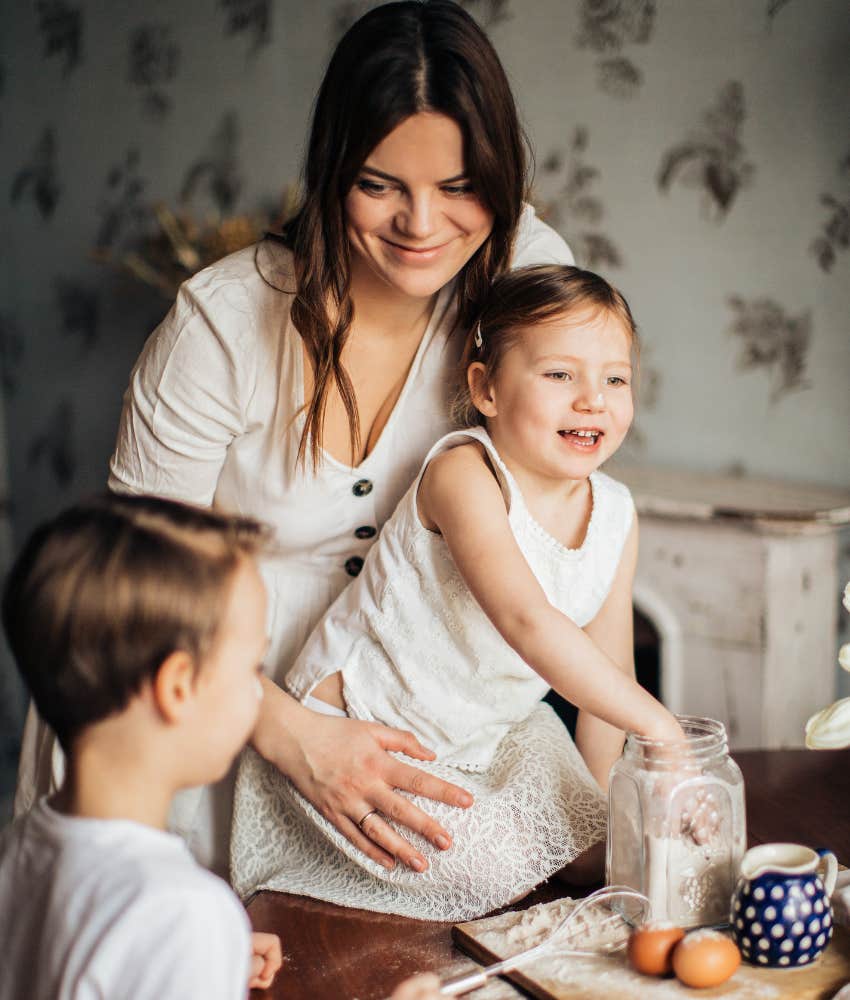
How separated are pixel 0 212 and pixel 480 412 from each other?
278 centimetres

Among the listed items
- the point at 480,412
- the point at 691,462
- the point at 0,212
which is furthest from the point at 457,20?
the point at 0,212

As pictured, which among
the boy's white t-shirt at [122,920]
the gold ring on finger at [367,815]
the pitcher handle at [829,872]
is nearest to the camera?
the boy's white t-shirt at [122,920]

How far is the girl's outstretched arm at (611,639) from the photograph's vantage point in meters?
1.39

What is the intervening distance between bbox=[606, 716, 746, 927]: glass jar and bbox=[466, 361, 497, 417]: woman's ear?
48cm

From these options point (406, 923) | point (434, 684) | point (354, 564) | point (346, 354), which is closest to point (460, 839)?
point (406, 923)

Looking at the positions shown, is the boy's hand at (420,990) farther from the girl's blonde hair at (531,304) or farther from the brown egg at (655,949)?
the girl's blonde hair at (531,304)

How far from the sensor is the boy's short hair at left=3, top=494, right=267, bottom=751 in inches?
30.2

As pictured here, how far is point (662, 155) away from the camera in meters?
2.40

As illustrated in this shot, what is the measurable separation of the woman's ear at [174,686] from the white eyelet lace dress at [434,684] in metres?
0.47

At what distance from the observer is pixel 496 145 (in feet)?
4.08

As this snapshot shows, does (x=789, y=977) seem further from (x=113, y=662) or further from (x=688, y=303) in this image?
(x=688, y=303)

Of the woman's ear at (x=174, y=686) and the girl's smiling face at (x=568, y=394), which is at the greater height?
the girl's smiling face at (x=568, y=394)

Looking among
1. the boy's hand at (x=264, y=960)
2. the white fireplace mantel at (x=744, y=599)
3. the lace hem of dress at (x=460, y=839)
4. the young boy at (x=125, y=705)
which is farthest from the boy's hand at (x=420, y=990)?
the white fireplace mantel at (x=744, y=599)

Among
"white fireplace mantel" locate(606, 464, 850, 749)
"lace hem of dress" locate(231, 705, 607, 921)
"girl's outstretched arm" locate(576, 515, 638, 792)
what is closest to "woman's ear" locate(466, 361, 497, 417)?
"girl's outstretched arm" locate(576, 515, 638, 792)
